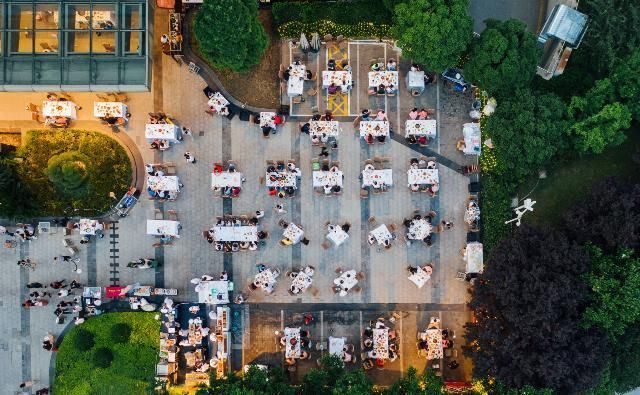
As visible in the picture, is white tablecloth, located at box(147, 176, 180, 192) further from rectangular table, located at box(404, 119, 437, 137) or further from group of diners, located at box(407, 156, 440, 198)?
rectangular table, located at box(404, 119, 437, 137)

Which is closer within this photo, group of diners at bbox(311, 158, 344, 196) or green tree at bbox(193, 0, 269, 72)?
green tree at bbox(193, 0, 269, 72)

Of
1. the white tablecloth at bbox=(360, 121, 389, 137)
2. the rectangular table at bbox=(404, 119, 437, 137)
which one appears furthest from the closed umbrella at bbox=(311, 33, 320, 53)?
the rectangular table at bbox=(404, 119, 437, 137)

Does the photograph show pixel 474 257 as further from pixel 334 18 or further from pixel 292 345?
pixel 334 18

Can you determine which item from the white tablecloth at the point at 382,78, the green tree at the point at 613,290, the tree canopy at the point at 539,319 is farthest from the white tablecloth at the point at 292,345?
the green tree at the point at 613,290

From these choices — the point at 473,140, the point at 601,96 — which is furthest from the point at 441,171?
the point at 601,96

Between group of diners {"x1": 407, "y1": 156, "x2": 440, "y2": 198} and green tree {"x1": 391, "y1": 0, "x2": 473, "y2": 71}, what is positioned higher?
green tree {"x1": 391, "y1": 0, "x2": 473, "y2": 71}

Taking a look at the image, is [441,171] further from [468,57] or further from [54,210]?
[54,210]
